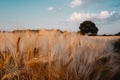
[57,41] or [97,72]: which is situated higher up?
[57,41]

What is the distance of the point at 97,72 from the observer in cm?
296

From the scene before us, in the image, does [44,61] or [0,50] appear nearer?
[44,61]

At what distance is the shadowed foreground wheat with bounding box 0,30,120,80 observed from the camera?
2.64 m

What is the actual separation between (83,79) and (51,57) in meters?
0.39

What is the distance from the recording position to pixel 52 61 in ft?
8.89

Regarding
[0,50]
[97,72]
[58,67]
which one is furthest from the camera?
[0,50]

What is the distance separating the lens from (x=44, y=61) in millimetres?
2570

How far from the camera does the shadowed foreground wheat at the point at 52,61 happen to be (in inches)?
104

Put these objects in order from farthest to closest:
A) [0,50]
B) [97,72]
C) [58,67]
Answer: [0,50], [97,72], [58,67]

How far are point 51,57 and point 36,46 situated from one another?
381mm

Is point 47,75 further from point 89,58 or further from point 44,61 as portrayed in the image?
point 89,58

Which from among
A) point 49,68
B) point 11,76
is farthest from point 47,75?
point 11,76

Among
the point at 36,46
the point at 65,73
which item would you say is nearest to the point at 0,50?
the point at 36,46

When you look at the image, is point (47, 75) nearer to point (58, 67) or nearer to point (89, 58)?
point (58, 67)
